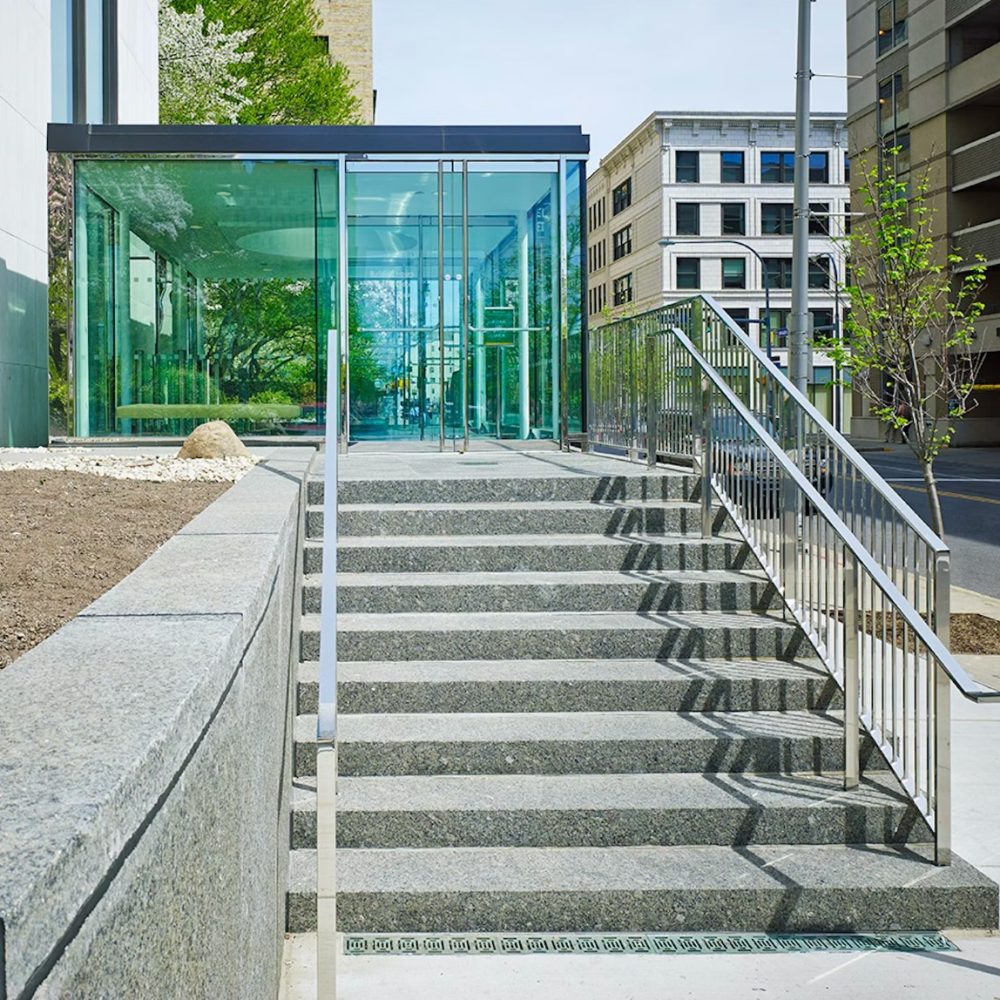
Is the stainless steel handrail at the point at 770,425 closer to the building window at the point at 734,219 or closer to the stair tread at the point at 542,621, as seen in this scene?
the stair tread at the point at 542,621

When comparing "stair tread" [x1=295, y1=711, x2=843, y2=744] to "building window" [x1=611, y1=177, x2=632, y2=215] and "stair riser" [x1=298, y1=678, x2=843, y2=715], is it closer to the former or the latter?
"stair riser" [x1=298, y1=678, x2=843, y2=715]

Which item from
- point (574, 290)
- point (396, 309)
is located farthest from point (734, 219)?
point (396, 309)

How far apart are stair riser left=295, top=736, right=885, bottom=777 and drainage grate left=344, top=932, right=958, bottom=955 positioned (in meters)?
1.10

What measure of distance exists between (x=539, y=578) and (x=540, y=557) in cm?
29

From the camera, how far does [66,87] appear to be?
67.9ft

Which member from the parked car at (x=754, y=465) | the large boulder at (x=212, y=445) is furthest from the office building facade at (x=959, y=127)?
the parked car at (x=754, y=465)

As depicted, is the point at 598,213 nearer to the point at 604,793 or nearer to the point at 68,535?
the point at 68,535

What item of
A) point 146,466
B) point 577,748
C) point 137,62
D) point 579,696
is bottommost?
point 577,748

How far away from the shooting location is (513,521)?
8680 mm

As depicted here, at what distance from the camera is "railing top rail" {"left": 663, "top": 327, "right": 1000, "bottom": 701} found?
15.6 feet

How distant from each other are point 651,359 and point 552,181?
5.62 metres

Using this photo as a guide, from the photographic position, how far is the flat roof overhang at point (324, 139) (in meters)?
15.0

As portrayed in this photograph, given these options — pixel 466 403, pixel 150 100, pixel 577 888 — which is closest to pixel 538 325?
pixel 466 403

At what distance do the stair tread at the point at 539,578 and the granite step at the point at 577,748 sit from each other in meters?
1.42
